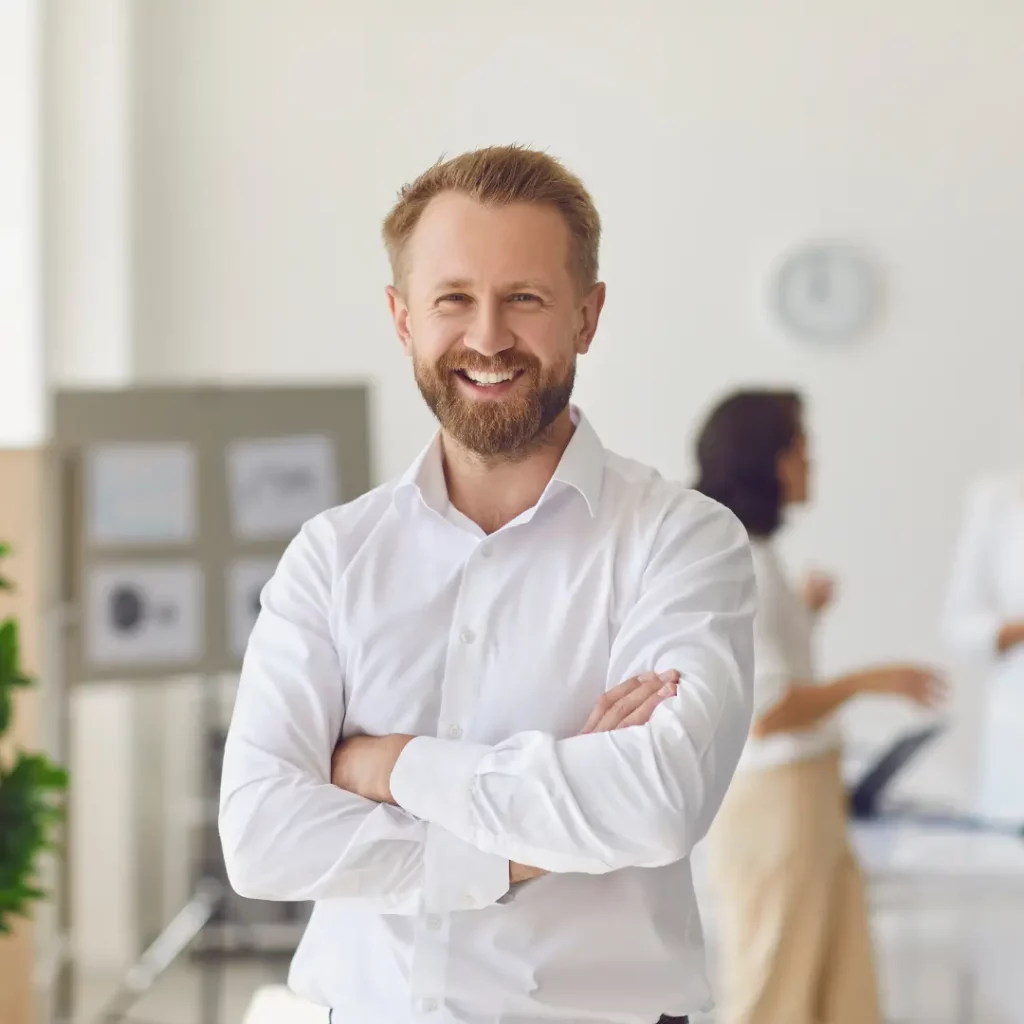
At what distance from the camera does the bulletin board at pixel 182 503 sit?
277cm

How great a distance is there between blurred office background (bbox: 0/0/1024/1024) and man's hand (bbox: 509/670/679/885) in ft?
6.70

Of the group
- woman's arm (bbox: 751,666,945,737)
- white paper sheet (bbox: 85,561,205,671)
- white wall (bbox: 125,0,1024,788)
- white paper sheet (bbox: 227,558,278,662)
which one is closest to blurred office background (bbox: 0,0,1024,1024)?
white wall (bbox: 125,0,1024,788)

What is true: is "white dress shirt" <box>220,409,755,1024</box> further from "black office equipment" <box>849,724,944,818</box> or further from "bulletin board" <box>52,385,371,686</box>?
"black office equipment" <box>849,724,944,818</box>

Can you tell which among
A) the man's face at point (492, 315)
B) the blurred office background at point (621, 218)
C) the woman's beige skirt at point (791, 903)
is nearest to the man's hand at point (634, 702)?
the man's face at point (492, 315)

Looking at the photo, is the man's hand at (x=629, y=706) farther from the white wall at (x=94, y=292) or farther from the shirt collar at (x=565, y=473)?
the white wall at (x=94, y=292)

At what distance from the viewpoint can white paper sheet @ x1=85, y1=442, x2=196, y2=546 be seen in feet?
9.28

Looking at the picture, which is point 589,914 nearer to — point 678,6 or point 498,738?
point 498,738

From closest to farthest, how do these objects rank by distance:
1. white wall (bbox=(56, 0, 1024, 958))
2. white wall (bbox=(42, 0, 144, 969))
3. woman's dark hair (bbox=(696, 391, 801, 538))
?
woman's dark hair (bbox=(696, 391, 801, 538))
white wall (bbox=(56, 0, 1024, 958))
white wall (bbox=(42, 0, 144, 969))

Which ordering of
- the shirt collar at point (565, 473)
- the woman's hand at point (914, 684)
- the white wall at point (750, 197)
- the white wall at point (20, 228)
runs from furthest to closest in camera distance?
the white wall at point (20, 228) < the white wall at point (750, 197) < the woman's hand at point (914, 684) < the shirt collar at point (565, 473)

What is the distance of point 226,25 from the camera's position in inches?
139

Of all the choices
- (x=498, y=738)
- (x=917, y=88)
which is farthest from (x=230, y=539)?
(x=917, y=88)

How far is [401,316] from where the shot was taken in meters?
1.08

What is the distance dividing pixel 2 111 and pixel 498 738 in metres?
3.02

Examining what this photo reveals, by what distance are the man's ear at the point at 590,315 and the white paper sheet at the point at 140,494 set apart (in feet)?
6.12
